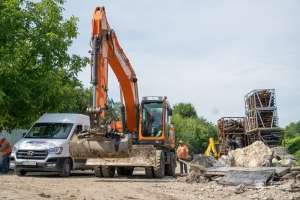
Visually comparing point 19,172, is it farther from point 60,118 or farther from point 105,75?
point 105,75

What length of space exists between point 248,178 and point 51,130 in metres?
7.85

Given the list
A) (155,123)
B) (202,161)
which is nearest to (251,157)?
(202,161)

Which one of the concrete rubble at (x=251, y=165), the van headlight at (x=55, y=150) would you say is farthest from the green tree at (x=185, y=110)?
the van headlight at (x=55, y=150)

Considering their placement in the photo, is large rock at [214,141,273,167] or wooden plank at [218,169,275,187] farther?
large rock at [214,141,273,167]

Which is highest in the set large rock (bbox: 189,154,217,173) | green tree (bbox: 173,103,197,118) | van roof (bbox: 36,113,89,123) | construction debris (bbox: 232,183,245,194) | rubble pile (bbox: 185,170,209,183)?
green tree (bbox: 173,103,197,118)

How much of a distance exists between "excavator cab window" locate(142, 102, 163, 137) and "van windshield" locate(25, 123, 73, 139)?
2940mm

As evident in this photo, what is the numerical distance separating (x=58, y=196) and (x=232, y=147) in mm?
27609

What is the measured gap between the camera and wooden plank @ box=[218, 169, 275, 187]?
1157 centimetres

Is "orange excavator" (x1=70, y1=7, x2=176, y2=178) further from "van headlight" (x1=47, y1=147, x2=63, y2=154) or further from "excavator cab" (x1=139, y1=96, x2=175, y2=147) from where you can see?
"van headlight" (x1=47, y1=147, x2=63, y2=154)

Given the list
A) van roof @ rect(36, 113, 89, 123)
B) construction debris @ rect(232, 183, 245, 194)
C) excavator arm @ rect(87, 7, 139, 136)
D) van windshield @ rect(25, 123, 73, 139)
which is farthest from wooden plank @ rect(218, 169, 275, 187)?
van roof @ rect(36, 113, 89, 123)

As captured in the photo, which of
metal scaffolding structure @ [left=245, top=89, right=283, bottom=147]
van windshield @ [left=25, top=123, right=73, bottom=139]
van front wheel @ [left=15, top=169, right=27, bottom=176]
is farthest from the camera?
metal scaffolding structure @ [left=245, top=89, right=283, bottom=147]

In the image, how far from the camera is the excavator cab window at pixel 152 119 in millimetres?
15805

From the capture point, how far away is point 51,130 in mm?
15695

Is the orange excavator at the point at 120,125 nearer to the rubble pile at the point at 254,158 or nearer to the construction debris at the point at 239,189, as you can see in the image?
the rubble pile at the point at 254,158
